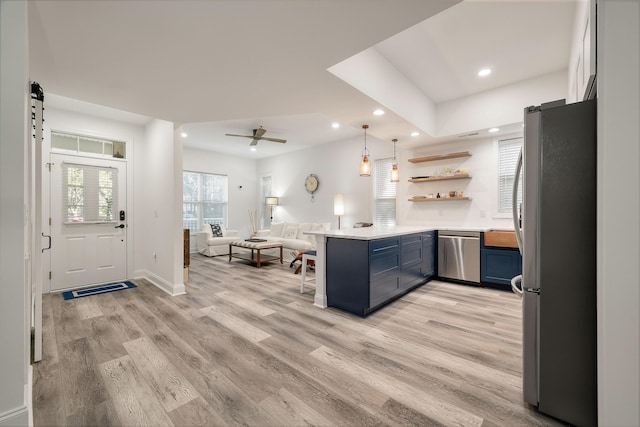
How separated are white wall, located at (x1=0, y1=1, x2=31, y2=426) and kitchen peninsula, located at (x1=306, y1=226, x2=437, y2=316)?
2.49 metres

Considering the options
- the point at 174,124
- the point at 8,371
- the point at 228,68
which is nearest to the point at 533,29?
the point at 228,68

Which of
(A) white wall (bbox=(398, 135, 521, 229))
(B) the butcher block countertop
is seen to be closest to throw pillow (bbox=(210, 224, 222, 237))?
(A) white wall (bbox=(398, 135, 521, 229))

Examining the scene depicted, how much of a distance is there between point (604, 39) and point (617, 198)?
26.7 inches

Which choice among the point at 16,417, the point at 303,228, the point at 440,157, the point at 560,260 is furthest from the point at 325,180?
the point at 16,417

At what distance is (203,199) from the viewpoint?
26.3 feet

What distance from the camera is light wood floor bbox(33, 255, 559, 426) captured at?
5.28 ft

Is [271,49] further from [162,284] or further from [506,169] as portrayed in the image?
[506,169]

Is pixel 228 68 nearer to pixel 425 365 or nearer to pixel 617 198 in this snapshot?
pixel 617 198

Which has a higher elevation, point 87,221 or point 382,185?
point 382,185

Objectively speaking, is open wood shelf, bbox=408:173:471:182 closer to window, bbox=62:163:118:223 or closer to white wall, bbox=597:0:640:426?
white wall, bbox=597:0:640:426

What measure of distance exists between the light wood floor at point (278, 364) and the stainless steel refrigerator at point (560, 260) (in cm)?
24

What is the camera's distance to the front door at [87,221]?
13.6 feet

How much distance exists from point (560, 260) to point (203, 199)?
26.6 ft

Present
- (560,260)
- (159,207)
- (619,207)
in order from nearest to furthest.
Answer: (619,207)
(560,260)
(159,207)
